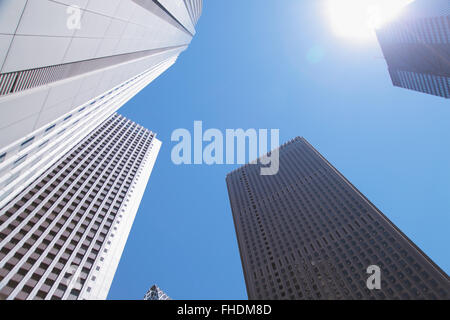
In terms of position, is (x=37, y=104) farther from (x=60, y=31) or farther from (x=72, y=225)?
(x=72, y=225)

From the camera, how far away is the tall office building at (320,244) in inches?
2344

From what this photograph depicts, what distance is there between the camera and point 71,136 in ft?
119

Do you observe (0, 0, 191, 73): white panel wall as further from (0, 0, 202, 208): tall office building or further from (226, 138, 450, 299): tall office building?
(226, 138, 450, 299): tall office building

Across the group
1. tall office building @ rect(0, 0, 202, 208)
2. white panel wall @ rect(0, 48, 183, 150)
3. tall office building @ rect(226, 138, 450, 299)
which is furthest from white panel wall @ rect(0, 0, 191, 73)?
tall office building @ rect(226, 138, 450, 299)

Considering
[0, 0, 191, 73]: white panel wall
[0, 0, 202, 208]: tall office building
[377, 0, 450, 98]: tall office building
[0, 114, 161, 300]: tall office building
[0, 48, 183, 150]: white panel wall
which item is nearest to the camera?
[0, 0, 191, 73]: white panel wall

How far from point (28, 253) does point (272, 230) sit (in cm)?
7077

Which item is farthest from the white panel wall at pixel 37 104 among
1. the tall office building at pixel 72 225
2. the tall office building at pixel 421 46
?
the tall office building at pixel 421 46

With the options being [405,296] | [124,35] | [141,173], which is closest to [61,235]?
[141,173]

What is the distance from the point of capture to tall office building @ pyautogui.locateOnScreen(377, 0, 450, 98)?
3716 inches

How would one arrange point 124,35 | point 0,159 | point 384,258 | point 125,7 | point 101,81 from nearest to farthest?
point 0,159 < point 125,7 < point 124,35 < point 101,81 < point 384,258

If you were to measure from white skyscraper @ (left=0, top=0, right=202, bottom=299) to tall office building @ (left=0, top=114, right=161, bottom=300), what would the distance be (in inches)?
8.0

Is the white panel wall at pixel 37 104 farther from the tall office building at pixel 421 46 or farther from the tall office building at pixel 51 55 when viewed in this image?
the tall office building at pixel 421 46
